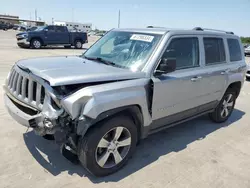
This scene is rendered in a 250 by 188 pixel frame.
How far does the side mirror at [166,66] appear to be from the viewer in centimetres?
311

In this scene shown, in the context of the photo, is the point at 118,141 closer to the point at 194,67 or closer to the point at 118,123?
the point at 118,123

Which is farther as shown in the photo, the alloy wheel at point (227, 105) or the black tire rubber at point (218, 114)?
the alloy wheel at point (227, 105)

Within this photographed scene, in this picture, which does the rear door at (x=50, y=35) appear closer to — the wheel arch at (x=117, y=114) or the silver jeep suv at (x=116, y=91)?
the silver jeep suv at (x=116, y=91)

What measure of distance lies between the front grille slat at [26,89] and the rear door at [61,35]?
16.3 meters

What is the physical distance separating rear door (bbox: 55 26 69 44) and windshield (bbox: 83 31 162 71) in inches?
617

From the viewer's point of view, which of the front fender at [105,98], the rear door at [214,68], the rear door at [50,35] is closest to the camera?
the front fender at [105,98]

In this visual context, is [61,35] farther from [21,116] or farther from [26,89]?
[21,116]

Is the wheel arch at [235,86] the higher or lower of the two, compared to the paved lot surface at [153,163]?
higher

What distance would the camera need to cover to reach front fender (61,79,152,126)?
8.30ft

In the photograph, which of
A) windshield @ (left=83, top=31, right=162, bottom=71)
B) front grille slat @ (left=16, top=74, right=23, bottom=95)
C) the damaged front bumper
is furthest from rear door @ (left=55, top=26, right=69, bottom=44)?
front grille slat @ (left=16, top=74, right=23, bottom=95)

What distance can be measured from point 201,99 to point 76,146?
2509 millimetres

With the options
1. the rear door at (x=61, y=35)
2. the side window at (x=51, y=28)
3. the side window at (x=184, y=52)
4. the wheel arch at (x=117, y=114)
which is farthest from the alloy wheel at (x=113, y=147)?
the rear door at (x=61, y=35)

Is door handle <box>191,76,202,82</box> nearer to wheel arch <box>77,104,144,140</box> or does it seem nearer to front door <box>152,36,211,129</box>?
front door <box>152,36,211,129</box>

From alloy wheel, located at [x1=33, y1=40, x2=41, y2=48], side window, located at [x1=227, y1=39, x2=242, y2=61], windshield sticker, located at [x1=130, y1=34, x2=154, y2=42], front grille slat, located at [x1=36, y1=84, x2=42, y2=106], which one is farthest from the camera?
alloy wheel, located at [x1=33, y1=40, x2=41, y2=48]
